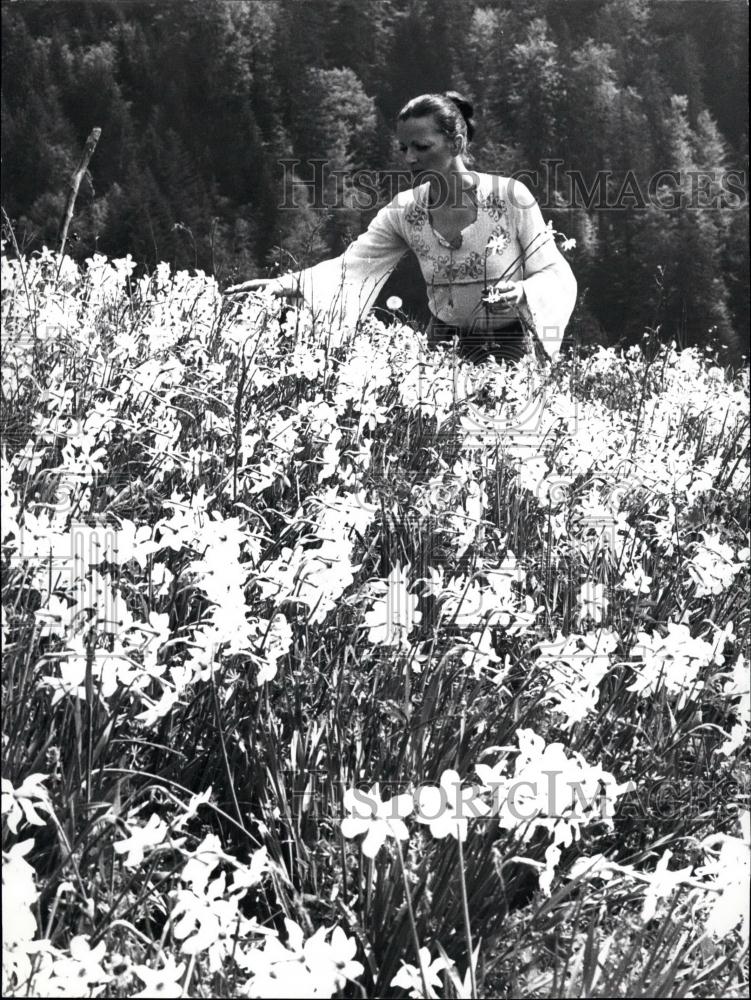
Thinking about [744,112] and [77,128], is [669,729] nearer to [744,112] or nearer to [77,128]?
[77,128]

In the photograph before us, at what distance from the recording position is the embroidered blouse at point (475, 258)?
5.43m

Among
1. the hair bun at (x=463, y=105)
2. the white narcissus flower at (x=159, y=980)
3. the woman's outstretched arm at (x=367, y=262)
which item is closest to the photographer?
the white narcissus flower at (x=159, y=980)

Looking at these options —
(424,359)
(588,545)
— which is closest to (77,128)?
(424,359)

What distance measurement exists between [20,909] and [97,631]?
47 cm

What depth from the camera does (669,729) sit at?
215 cm

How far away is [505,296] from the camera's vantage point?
14.8ft

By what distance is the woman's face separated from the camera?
548 centimetres

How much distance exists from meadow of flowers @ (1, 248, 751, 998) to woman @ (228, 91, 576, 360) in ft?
8.70

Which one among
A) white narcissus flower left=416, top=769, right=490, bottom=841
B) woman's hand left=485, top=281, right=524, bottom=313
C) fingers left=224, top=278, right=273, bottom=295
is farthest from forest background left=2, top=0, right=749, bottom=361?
white narcissus flower left=416, top=769, right=490, bottom=841

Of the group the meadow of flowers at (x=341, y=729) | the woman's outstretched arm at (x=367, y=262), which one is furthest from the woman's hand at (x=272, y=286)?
the meadow of flowers at (x=341, y=729)

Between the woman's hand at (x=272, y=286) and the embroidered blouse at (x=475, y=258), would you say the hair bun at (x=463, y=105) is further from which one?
the woman's hand at (x=272, y=286)

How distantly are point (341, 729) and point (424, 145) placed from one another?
4.45 m

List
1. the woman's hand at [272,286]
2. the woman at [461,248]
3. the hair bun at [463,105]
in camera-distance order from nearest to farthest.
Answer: the woman's hand at [272,286] < the woman at [461,248] < the hair bun at [463,105]

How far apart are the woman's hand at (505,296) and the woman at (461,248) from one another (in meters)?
0.01
